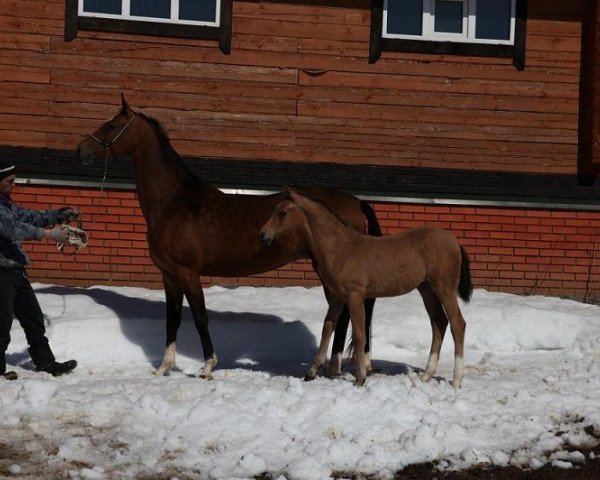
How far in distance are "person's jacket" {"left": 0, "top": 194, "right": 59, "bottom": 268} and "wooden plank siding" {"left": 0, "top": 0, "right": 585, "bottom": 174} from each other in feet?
13.1

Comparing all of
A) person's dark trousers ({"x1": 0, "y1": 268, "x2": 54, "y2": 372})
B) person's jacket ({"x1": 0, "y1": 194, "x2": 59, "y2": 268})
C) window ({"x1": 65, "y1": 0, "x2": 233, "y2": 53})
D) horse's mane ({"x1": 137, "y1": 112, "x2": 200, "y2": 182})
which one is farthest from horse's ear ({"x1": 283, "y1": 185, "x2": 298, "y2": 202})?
window ({"x1": 65, "y1": 0, "x2": 233, "y2": 53})

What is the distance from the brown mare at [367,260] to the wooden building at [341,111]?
4.77 m

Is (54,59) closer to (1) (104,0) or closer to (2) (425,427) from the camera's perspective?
(1) (104,0)

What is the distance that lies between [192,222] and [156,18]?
495 centimetres

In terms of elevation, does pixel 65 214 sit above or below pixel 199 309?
above

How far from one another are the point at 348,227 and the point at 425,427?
89.3 inches

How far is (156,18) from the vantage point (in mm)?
12781

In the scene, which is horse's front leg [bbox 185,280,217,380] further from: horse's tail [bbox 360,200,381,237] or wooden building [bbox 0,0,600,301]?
wooden building [bbox 0,0,600,301]

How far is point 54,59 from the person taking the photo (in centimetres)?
1248

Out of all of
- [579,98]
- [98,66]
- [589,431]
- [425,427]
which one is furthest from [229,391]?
[579,98]

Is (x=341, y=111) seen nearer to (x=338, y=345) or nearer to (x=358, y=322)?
(x=338, y=345)

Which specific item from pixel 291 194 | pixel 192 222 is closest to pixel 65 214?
pixel 192 222

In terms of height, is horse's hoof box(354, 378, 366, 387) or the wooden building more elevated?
the wooden building

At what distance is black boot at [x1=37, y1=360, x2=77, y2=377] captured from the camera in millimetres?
8695
